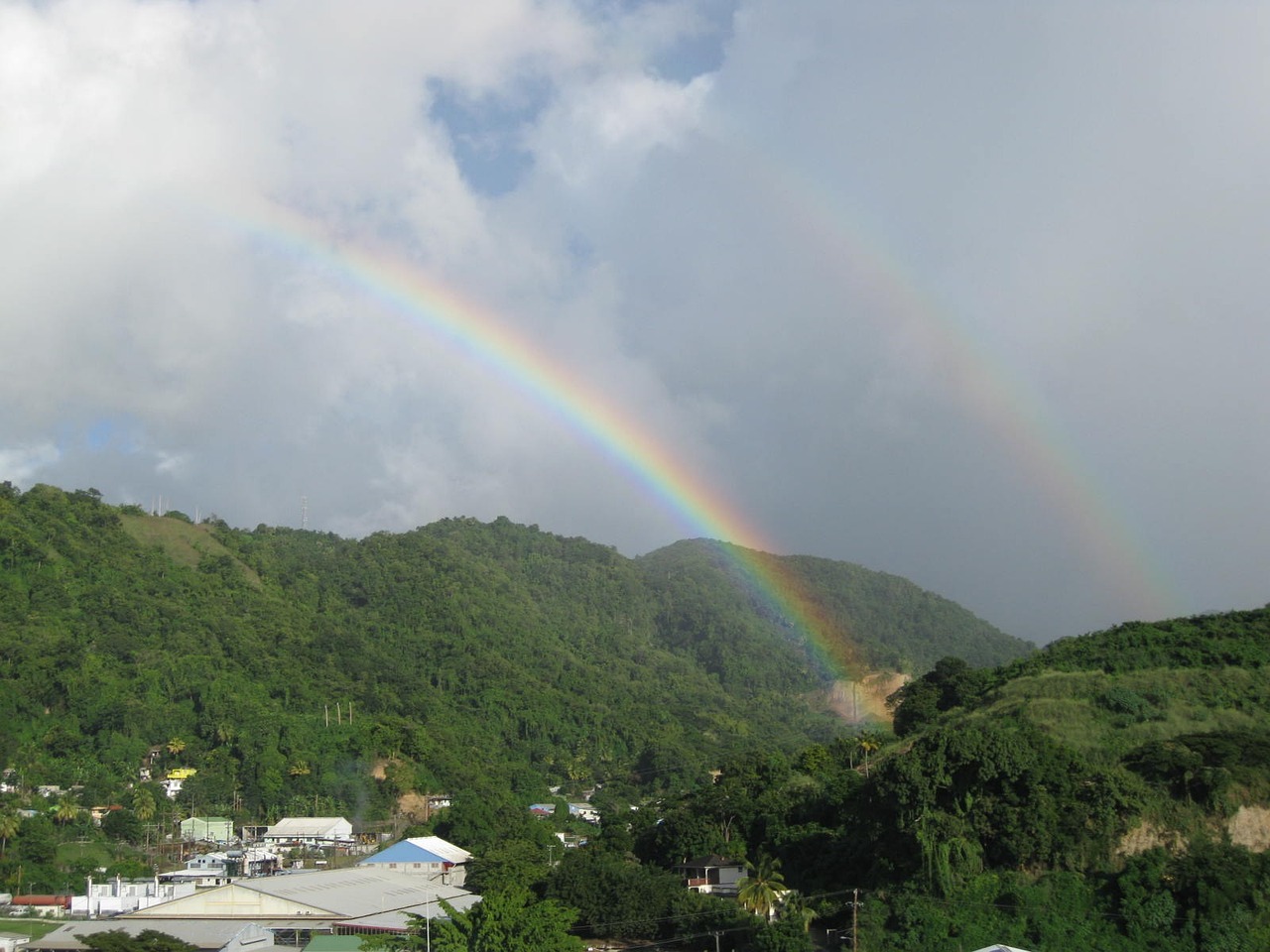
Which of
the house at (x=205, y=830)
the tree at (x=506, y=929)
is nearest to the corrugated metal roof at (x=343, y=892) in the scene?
the tree at (x=506, y=929)

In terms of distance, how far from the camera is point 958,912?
101 ft

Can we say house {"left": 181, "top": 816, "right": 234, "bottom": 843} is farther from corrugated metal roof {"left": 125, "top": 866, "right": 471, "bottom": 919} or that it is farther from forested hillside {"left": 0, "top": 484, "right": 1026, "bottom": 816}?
corrugated metal roof {"left": 125, "top": 866, "right": 471, "bottom": 919}

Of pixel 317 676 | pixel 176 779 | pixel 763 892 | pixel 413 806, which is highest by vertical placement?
pixel 317 676

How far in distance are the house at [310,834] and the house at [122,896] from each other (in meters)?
18.0

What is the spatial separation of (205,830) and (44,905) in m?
19.2

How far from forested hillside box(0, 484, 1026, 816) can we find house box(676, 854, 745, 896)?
33786 mm

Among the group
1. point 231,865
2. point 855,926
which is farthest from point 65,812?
point 855,926

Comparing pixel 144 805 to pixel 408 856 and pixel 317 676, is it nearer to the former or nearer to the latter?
pixel 408 856

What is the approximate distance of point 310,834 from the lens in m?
63.2

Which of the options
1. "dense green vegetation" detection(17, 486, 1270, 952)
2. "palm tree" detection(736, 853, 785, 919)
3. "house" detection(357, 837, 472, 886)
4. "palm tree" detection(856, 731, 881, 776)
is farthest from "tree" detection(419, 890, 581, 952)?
"palm tree" detection(856, 731, 881, 776)

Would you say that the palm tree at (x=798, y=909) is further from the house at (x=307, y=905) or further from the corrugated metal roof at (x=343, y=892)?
the corrugated metal roof at (x=343, y=892)

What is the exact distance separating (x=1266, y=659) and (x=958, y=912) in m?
18.6

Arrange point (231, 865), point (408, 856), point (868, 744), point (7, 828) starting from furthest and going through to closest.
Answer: point (868, 744) → point (231, 865) → point (7, 828) → point (408, 856)

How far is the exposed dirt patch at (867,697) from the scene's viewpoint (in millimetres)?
138000
